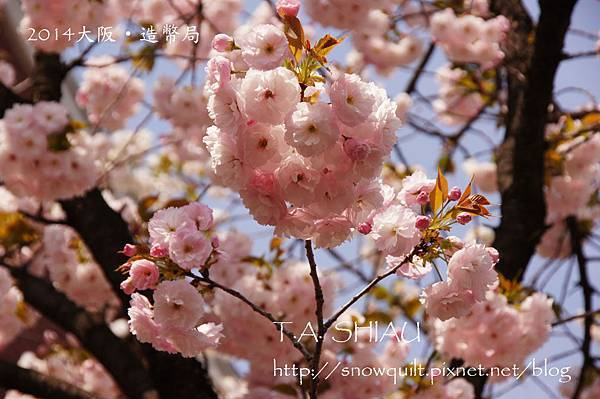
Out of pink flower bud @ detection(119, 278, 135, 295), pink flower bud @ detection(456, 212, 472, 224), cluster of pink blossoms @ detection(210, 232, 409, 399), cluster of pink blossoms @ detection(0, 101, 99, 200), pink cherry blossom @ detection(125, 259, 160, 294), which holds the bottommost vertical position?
pink flower bud @ detection(119, 278, 135, 295)

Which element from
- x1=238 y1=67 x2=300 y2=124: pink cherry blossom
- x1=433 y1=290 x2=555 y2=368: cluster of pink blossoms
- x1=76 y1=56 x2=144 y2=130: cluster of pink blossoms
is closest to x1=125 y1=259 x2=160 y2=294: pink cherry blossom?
x1=238 y1=67 x2=300 y2=124: pink cherry blossom

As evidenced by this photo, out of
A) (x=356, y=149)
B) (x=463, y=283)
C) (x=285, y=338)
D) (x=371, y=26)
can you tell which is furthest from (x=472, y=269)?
(x=371, y=26)

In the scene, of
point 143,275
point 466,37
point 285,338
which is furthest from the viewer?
point 466,37

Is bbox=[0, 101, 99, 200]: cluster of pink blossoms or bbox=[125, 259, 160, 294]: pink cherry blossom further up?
bbox=[0, 101, 99, 200]: cluster of pink blossoms

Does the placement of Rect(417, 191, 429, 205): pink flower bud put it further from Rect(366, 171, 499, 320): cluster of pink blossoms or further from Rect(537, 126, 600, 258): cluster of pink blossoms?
Rect(537, 126, 600, 258): cluster of pink blossoms

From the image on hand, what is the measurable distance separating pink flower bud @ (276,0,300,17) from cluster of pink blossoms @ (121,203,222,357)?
38cm

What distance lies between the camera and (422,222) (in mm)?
1281

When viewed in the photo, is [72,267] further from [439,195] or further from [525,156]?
[439,195]

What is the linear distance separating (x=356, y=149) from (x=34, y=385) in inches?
62.6

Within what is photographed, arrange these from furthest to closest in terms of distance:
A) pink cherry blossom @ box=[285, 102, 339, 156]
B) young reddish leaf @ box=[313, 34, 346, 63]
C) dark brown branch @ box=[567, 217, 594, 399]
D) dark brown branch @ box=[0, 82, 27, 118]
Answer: dark brown branch @ box=[567, 217, 594, 399], dark brown branch @ box=[0, 82, 27, 118], young reddish leaf @ box=[313, 34, 346, 63], pink cherry blossom @ box=[285, 102, 339, 156]

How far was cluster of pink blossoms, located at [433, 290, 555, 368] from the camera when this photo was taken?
7.29 feet

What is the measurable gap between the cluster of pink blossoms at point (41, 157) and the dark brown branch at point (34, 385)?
628 mm

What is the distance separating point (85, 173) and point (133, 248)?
4.67 feet

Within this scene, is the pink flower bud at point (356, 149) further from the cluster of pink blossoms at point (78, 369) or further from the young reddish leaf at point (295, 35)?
the cluster of pink blossoms at point (78, 369)
